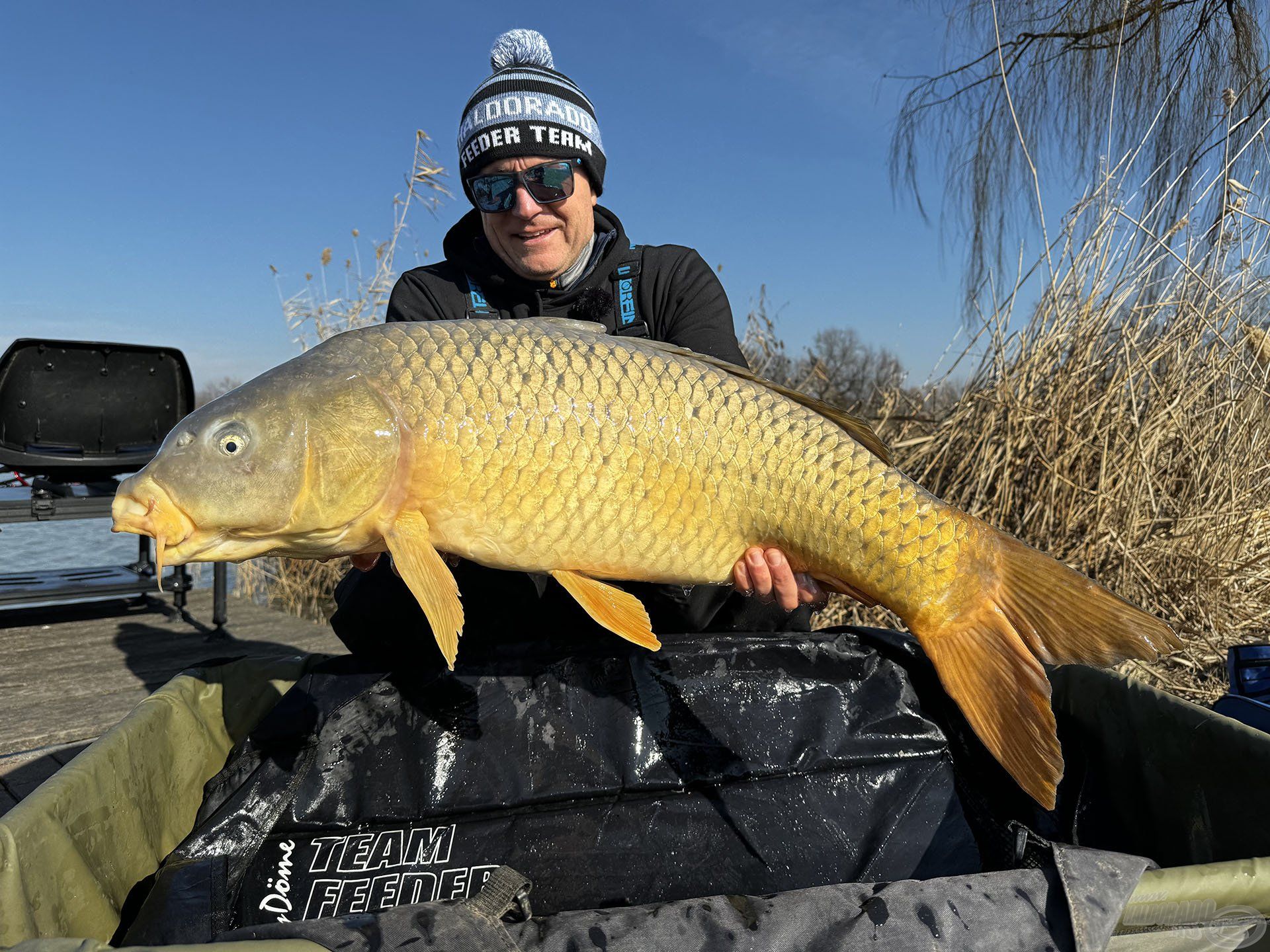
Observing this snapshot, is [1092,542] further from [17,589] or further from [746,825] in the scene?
[17,589]

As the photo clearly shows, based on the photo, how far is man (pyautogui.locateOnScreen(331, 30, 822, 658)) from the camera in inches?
72.3

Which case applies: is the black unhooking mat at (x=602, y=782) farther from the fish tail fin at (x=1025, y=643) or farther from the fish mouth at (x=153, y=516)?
the fish mouth at (x=153, y=516)

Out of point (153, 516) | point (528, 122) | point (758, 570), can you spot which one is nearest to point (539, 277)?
point (528, 122)

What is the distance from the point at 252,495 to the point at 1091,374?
2.54 meters

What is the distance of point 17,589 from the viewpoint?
297cm

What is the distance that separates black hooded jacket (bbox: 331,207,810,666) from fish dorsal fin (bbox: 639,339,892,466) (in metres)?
0.57

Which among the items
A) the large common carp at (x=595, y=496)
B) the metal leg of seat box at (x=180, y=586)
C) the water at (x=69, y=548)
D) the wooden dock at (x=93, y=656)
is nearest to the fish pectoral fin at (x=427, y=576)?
the large common carp at (x=595, y=496)

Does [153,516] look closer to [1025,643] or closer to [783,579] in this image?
[783,579]

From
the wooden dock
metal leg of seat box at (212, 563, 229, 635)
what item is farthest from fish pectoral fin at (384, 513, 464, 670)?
metal leg of seat box at (212, 563, 229, 635)

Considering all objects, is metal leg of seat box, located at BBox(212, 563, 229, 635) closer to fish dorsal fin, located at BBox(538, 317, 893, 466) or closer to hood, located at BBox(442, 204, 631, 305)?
hood, located at BBox(442, 204, 631, 305)

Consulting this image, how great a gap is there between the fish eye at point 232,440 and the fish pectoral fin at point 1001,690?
1047mm

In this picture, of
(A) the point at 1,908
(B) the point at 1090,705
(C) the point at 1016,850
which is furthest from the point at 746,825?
(A) the point at 1,908

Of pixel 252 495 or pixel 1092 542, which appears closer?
pixel 252 495

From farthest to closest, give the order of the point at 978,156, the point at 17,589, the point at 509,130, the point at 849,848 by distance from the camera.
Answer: the point at 978,156 < the point at 17,589 < the point at 509,130 < the point at 849,848
